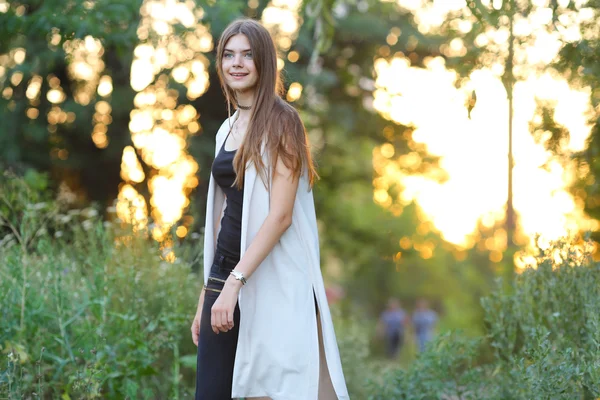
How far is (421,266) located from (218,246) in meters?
30.4

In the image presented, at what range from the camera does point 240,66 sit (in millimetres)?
2920

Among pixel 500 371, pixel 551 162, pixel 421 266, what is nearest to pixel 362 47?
pixel 551 162

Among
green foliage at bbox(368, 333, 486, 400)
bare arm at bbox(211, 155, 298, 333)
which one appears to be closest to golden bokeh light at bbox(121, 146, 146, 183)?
green foliage at bbox(368, 333, 486, 400)

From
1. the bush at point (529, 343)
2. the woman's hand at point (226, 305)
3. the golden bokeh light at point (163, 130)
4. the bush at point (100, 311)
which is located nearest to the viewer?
the woman's hand at point (226, 305)

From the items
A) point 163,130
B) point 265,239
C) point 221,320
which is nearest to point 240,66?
point 265,239

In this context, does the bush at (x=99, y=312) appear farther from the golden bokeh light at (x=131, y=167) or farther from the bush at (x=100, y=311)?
the golden bokeh light at (x=131, y=167)

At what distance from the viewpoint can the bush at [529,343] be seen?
371 cm

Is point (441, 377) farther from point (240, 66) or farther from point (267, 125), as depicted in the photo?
point (240, 66)

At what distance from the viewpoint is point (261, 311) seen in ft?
9.20

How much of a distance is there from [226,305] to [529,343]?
1811 millimetres

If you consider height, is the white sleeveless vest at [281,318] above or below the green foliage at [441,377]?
above

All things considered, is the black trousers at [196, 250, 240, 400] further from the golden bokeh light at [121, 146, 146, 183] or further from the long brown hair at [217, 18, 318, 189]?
the golden bokeh light at [121, 146, 146, 183]

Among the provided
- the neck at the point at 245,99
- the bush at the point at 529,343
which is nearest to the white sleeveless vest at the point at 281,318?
the neck at the point at 245,99

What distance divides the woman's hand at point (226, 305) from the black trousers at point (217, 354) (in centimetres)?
14
